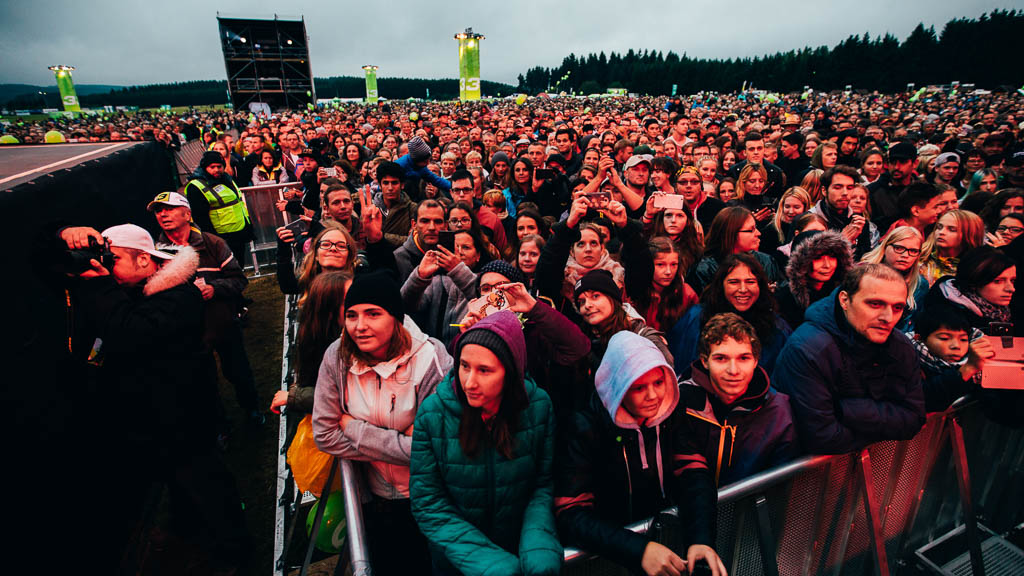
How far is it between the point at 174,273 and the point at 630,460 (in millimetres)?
2935

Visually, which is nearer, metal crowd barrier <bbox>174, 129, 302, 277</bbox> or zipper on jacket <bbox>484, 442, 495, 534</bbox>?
zipper on jacket <bbox>484, 442, 495, 534</bbox>

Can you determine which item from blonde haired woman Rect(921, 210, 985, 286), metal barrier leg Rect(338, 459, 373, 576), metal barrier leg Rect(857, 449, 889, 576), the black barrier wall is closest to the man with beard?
blonde haired woman Rect(921, 210, 985, 286)

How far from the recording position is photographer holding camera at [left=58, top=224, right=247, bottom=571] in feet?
8.34

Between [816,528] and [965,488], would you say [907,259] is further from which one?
[816,528]

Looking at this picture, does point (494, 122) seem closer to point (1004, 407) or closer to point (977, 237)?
point (977, 237)

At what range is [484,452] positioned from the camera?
1.92m

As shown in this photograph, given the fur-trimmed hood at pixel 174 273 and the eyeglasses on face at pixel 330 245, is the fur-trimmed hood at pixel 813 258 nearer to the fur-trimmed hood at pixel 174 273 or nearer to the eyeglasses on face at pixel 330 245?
the eyeglasses on face at pixel 330 245

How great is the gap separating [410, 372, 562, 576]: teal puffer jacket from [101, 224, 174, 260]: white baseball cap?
221cm

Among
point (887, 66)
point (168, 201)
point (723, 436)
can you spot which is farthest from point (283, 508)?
point (887, 66)

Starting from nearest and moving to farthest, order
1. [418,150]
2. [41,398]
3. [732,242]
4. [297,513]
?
[41,398]
[297,513]
[732,242]
[418,150]

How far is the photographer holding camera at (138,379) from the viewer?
2543 mm

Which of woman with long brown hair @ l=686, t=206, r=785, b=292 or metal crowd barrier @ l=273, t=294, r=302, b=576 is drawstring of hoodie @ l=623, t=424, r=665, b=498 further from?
metal crowd barrier @ l=273, t=294, r=302, b=576

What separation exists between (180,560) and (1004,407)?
539cm

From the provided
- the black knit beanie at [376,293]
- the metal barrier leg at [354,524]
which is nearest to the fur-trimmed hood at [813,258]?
the black knit beanie at [376,293]
